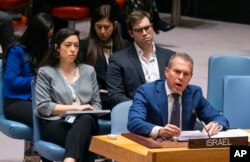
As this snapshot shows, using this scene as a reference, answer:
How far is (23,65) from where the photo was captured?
558 cm

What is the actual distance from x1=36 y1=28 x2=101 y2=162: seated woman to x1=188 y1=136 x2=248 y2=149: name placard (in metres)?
1.22

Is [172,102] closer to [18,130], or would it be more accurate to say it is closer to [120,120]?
[120,120]

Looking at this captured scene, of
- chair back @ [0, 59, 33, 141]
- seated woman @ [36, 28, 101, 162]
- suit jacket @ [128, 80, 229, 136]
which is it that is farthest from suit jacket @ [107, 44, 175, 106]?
suit jacket @ [128, 80, 229, 136]

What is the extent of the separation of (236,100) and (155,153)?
1.71 meters

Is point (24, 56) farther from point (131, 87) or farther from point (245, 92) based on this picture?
point (245, 92)

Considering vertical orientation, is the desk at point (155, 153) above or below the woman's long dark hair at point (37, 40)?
below

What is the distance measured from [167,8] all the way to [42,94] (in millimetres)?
9136

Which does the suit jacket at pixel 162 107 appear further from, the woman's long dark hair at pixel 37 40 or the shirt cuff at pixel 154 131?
the woman's long dark hair at pixel 37 40

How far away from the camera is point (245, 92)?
5418 mm

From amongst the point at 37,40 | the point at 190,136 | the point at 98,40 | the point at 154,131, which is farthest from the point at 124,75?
the point at 190,136

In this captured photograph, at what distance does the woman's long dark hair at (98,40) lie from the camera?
5770mm

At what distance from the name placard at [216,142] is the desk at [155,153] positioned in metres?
0.02

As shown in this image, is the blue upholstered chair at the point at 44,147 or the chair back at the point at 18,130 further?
the chair back at the point at 18,130

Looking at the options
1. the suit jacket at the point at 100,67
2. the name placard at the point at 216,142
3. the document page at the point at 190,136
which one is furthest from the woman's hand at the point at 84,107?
the name placard at the point at 216,142
